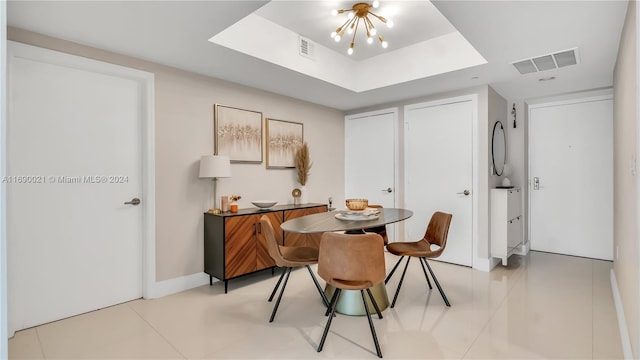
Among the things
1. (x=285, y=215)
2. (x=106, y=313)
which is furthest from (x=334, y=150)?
(x=106, y=313)

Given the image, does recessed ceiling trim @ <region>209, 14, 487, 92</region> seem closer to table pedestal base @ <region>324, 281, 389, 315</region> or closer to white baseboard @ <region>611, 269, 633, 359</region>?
table pedestal base @ <region>324, 281, 389, 315</region>

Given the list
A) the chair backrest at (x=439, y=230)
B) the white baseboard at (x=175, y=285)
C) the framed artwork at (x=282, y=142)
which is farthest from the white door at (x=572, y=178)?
Answer: the white baseboard at (x=175, y=285)

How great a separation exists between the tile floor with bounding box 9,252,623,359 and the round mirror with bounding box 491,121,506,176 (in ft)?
5.19

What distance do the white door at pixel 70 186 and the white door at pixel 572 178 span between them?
5210 mm

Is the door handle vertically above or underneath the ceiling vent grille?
underneath

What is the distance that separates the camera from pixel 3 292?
80 cm

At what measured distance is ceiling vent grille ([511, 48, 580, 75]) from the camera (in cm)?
295

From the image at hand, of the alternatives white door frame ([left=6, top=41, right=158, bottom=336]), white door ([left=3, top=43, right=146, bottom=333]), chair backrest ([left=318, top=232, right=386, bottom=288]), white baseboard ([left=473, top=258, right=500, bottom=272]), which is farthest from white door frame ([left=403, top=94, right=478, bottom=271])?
white door ([left=3, top=43, right=146, bottom=333])

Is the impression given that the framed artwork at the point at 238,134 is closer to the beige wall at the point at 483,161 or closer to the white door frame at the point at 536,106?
the beige wall at the point at 483,161

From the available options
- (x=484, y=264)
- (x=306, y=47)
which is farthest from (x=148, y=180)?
(x=484, y=264)

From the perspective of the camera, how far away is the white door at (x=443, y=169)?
162 inches

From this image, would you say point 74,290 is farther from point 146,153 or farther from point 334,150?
point 334,150

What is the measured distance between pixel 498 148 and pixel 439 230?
82.1 inches

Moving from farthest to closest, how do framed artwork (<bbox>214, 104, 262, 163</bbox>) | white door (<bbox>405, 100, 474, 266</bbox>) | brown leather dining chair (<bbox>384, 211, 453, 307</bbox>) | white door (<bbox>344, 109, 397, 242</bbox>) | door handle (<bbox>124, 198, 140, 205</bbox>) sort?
1. white door (<bbox>344, 109, 397, 242</bbox>)
2. white door (<bbox>405, 100, 474, 266</bbox>)
3. framed artwork (<bbox>214, 104, 262, 163</bbox>)
4. door handle (<bbox>124, 198, 140, 205</bbox>)
5. brown leather dining chair (<bbox>384, 211, 453, 307</bbox>)
